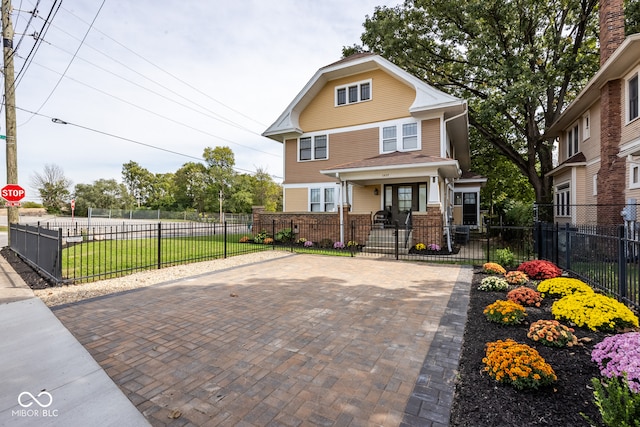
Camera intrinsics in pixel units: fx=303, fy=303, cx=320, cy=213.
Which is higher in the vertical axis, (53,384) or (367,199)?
(367,199)

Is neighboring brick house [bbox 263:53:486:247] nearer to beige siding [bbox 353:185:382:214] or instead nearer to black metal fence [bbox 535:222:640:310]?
beige siding [bbox 353:185:382:214]

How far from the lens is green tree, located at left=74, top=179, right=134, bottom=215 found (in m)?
46.9

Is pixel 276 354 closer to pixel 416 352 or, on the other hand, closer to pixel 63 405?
pixel 416 352

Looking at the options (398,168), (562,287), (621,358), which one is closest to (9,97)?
(398,168)

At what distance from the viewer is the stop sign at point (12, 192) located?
1147cm

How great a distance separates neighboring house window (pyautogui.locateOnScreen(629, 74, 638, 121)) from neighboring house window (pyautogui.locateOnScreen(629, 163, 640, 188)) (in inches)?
66.7

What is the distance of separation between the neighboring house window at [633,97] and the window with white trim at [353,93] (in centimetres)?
965

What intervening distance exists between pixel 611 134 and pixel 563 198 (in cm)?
630

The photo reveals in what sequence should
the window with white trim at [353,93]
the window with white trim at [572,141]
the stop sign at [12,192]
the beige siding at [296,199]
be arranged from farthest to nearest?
the beige siding at [296,199] → the window with white trim at [572,141] → the window with white trim at [353,93] → the stop sign at [12,192]

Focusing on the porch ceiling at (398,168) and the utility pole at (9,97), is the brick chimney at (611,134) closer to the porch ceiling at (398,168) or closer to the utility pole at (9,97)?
the porch ceiling at (398,168)

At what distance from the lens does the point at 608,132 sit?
11.5 m

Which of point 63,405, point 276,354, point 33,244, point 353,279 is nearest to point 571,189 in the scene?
point 353,279

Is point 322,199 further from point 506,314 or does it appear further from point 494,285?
point 506,314

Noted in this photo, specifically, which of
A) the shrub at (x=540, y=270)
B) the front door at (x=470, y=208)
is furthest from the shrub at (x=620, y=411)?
the front door at (x=470, y=208)
